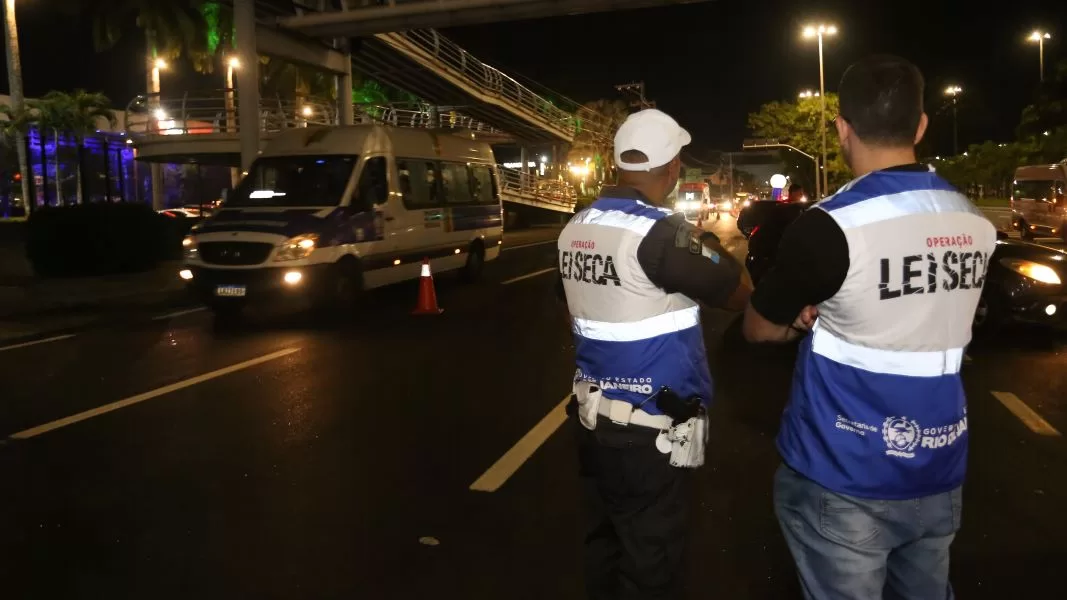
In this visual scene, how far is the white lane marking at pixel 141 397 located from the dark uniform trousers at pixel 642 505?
18.0 feet

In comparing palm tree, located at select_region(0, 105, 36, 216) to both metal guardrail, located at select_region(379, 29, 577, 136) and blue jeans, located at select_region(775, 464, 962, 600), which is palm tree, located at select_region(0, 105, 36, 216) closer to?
metal guardrail, located at select_region(379, 29, 577, 136)

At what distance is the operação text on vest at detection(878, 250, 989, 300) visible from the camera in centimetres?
221

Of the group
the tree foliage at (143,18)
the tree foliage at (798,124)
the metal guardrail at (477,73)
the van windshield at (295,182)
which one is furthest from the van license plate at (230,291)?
the tree foliage at (798,124)

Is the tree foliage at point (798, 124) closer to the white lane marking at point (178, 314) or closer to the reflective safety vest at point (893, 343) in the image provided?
the white lane marking at point (178, 314)

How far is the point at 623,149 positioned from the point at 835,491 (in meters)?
1.37

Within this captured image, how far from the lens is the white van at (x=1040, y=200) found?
26.6 metres

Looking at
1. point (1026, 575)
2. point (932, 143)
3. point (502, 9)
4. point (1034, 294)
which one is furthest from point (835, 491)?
point (932, 143)

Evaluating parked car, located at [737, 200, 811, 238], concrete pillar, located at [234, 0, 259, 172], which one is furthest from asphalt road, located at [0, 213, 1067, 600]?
concrete pillar, located at [234, 0, 259, 172]

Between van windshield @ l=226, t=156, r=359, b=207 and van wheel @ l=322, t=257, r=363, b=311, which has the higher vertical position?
van windshield @ l=226, t=156, r=359, b=207

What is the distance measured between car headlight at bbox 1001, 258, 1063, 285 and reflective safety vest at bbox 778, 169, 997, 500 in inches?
352

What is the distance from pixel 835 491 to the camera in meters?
2.29

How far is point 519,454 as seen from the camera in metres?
6.19

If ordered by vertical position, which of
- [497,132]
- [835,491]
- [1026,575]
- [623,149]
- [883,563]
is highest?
[497,132]

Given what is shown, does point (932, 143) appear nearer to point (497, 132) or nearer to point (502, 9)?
point (497, 132)
